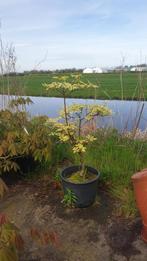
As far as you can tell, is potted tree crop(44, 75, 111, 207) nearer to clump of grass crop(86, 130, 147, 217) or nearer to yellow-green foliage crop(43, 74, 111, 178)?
yellow-green foliage crop(43, 74, 111, 178)

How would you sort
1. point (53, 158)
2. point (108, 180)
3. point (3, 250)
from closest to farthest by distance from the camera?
point (3, 250) → point (108, 180) → point (53, 158)

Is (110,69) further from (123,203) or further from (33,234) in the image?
(33,234)

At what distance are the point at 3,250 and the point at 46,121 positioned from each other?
1.91 meters

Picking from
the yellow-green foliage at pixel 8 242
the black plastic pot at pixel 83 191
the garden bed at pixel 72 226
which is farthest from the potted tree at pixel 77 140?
the yellow-green foliage at pixel 8 242

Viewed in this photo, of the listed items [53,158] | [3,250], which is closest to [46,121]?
[53,158]

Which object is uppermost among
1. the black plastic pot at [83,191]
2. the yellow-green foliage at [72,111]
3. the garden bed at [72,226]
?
the yellow-green foliage at [72,111]

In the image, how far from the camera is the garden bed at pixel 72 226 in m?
1.99

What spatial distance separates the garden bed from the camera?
6.53 feet

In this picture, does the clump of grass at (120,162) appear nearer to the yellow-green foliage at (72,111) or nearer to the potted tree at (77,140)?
the potted tree at (77,140)

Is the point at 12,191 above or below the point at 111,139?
below

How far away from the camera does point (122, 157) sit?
123 inches

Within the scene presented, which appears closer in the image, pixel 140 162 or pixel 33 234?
pixel 33 234

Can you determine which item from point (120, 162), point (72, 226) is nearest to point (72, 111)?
point (120, 162)

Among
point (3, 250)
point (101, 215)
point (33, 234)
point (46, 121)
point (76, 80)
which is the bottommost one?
point (101, 215)
